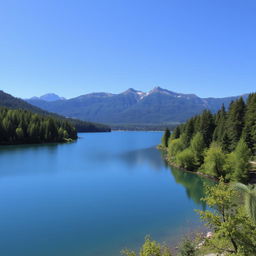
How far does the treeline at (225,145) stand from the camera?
129 feet

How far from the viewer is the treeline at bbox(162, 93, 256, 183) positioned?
39188mm

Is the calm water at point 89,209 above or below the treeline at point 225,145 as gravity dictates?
below

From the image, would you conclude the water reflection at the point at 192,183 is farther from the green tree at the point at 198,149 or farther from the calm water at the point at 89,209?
the green tree at the point at 198,149

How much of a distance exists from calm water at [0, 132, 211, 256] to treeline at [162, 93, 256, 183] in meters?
4.52

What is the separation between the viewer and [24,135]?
106938mm

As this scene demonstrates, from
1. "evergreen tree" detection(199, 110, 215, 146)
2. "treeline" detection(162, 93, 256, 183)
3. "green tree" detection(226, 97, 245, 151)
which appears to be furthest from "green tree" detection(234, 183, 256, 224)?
"evergreen tree" detection(199, 110, 215, 146)

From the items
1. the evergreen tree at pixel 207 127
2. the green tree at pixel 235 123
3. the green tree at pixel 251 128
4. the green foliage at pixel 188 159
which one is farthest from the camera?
the evergreen tree at pixel 207 127

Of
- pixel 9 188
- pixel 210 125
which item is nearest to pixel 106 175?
pixel 9 188

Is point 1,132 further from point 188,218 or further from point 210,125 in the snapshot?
point 188,218

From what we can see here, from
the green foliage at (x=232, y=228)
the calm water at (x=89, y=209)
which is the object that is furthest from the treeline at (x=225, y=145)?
the green foliage at (x=232, y=228)

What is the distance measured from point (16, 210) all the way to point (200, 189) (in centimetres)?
2815

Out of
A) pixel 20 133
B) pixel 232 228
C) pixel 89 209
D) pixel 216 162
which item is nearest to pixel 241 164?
pixel 216 162

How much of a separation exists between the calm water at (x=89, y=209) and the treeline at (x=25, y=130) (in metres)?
57.6

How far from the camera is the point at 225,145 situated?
5069 centimetres
